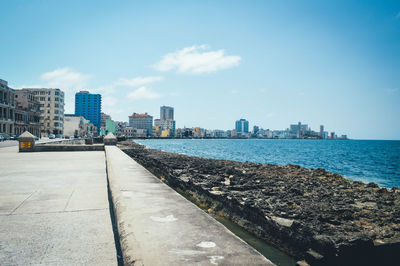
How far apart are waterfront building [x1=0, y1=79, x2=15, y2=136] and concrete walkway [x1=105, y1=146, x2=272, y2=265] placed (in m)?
69.3

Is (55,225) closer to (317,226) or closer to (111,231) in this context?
(111,231)

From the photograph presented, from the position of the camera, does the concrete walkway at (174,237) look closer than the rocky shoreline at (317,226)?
Yes

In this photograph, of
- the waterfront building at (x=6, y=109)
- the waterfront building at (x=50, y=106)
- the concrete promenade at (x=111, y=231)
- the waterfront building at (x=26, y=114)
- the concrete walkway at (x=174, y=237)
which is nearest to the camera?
the concrete walkway at (x=174, y=237)

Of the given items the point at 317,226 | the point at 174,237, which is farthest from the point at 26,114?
the point at 174,237

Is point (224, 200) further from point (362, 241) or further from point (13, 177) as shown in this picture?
point (13, 177)

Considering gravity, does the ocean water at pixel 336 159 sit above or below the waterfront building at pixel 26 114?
below

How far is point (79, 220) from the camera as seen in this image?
4320 mm

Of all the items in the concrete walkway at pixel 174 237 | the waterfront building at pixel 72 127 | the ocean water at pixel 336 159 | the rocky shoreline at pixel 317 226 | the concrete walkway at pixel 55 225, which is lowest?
the ocean water at pixel 336 159

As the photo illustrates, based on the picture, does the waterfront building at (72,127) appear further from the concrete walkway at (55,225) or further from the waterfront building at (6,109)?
the concrete walkway at (55,225)

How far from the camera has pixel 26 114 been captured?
7550 cm

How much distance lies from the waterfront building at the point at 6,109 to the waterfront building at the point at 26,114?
3.48m

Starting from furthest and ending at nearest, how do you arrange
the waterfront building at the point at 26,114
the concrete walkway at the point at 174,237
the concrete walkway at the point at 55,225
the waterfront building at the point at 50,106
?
the waterfront building at the point at 50,106
the waterfront building at the point at 26,114
the concrete walkway at the point at 55,225
the concrete walkway at the point at 174,237

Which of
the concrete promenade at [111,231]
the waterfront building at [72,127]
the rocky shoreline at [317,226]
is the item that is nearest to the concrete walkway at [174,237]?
the concrete promenade at [111,231]

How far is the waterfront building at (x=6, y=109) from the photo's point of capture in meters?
60.1
